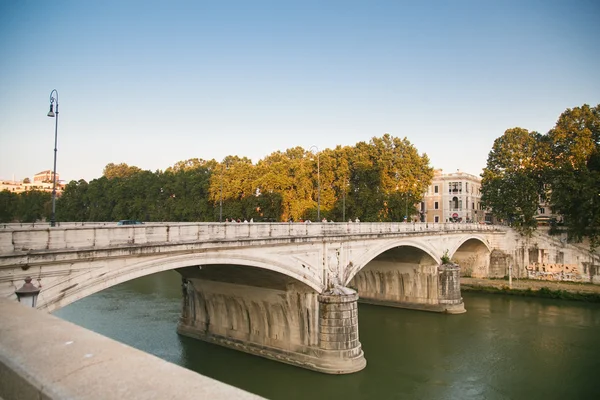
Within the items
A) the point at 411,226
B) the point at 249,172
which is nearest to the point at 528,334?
the point at 411,226

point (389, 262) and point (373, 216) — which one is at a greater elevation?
point (373, 216)

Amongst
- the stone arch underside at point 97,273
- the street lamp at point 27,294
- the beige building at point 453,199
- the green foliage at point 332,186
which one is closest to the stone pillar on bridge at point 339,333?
the stone arch underside at point 97,273

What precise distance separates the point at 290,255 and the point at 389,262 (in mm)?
17019

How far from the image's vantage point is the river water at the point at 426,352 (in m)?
19.0

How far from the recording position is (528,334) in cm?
2694

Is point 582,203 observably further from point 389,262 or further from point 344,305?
point 344,305

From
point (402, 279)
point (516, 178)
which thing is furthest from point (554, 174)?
point (402, 279)

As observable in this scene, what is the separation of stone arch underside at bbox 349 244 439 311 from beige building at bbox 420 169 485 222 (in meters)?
35.6

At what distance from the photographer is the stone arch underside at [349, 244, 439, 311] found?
33.6 m

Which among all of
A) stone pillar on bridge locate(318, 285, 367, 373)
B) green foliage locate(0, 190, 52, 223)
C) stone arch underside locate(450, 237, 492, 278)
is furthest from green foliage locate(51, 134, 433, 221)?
green foliage locate(0, 190, 52, 223)

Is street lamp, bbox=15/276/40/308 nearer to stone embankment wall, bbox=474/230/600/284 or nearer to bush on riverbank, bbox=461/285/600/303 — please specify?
bush on riverbank, bbox=461/285/600/303

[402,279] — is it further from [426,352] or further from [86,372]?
[86,372]

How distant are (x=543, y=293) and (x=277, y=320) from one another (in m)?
26.6

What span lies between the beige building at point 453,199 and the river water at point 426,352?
3507 centimetres
